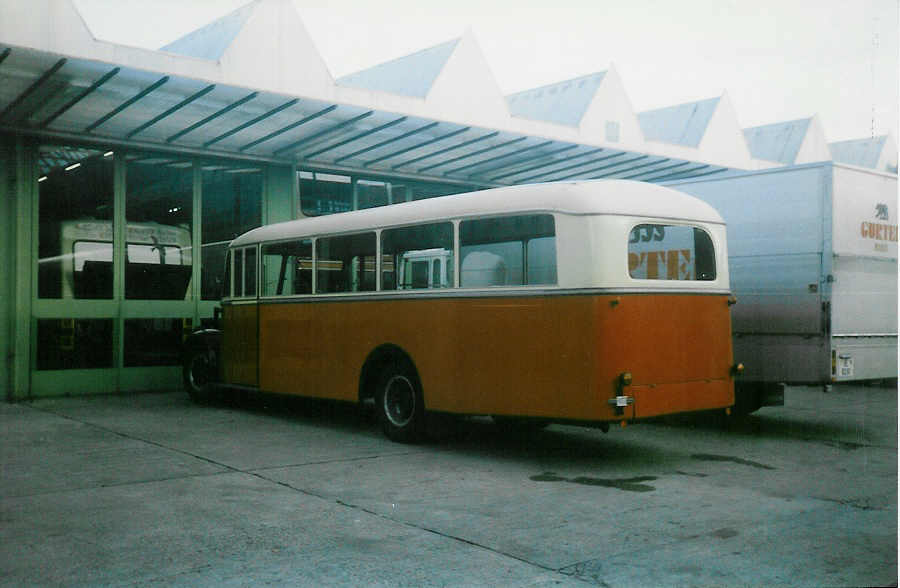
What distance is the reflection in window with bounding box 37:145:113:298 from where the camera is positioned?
12.7 metres

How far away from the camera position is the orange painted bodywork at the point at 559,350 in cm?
724

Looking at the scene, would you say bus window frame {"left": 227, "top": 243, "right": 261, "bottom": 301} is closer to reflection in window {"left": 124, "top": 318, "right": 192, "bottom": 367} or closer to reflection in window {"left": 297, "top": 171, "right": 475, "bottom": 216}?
reflection in window {"left": 124, "top": 318, "right": 192, "bottom": 367}

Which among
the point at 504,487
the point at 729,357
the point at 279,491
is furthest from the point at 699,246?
the point at 279,491

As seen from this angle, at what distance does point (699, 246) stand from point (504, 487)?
10.5ft

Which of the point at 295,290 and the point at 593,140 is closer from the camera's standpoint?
the point at 295,290

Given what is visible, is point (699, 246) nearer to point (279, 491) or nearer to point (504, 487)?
point (504, 487)

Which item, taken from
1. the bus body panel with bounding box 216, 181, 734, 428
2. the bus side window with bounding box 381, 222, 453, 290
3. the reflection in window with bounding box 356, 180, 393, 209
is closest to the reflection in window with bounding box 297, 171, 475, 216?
the reflection in window with bounding box 356, 180, 393, 209

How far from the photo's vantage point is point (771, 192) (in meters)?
9.42

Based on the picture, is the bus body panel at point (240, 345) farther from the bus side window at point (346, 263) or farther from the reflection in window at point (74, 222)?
the reflection in window at point (74, 222)

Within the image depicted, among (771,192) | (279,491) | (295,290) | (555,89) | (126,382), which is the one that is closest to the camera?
(279,491)

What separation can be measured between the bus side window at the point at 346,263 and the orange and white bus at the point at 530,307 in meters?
0.02

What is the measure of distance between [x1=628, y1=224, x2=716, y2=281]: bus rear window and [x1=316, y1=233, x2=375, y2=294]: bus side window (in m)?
3.06

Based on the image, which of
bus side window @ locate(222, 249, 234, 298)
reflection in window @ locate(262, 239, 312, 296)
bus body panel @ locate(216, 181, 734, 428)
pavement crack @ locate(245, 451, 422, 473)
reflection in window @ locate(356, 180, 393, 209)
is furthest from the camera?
reflection in window @ locate(356, 180, 393, 209)

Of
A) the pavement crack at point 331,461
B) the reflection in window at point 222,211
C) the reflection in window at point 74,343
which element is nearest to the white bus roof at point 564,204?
Answer: the pavement crack at point 331,461
